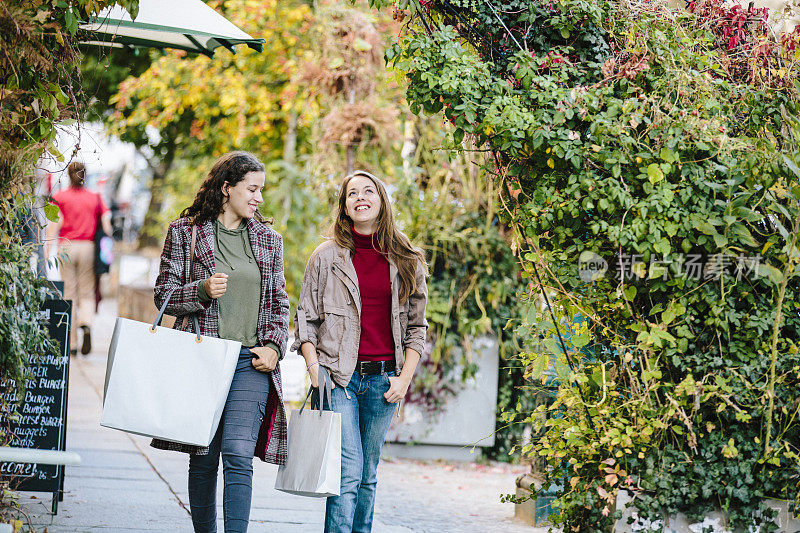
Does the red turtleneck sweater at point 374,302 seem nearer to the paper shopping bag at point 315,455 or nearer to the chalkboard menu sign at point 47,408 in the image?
the paper shopping bag at point 315,455

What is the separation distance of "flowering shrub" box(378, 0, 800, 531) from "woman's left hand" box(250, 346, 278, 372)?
1122 mm

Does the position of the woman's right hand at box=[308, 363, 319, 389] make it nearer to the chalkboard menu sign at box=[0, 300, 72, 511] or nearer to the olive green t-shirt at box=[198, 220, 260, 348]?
the olive green t-shirt at box=[198, 220, 260, 348]

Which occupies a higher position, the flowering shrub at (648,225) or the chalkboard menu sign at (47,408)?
the flowering shrub at (648,225)

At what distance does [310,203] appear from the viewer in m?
12.8

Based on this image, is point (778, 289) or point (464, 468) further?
point (464, 468)

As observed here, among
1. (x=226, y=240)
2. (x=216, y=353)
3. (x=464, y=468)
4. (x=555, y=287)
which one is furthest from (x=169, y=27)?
(x=464, y=468)

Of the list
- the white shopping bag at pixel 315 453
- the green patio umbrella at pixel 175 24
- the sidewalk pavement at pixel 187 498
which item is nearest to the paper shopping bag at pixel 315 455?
the white shopping bag at pixel 315 453

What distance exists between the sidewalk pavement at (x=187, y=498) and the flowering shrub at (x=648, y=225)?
68.7 inches

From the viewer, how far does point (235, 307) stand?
13.3ft

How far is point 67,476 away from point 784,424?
4225mm

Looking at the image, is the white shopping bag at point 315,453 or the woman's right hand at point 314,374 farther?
the woman's right hand at point 314,374

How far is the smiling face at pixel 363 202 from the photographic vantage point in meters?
4.21

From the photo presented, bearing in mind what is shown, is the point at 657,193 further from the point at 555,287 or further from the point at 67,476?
the point at 67,476

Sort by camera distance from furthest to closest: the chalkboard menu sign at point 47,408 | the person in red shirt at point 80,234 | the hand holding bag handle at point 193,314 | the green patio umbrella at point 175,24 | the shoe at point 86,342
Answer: the shoe at point 86,342, the person in red shirt at point 80,234, the green patio umbrella at point 175,24, the chalkboard menu sign at point 47,408, the hand holding bag handle at point 193,314
